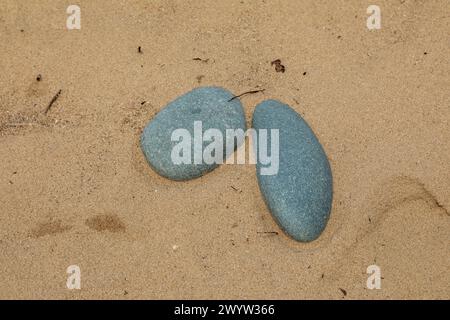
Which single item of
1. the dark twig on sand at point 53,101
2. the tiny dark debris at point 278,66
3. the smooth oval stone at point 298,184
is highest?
the tiny dark debris at point 278,66

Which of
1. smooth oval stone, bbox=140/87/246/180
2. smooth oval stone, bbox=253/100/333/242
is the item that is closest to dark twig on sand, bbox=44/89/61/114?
Answer: smooth oval stone, bbox=140/87/246/180

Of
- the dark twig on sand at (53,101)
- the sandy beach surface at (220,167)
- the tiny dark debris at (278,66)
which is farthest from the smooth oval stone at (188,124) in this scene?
the dark twig on sand at (53,101)

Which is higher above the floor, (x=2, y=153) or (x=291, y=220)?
(x=2, y=153)

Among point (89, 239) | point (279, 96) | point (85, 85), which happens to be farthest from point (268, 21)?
point (89, 239)

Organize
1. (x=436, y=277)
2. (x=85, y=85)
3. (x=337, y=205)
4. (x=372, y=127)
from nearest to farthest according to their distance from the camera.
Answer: (x=436, y=277)
(x=337, y=205)
(x=372, y=127)
(x=85, y=85)

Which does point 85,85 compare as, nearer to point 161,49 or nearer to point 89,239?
point 161,49

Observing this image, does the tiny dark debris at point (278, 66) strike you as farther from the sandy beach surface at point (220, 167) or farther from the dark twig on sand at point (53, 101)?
the dark twig on sand at point (53, 101)

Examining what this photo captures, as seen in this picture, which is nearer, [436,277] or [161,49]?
[436,277]
